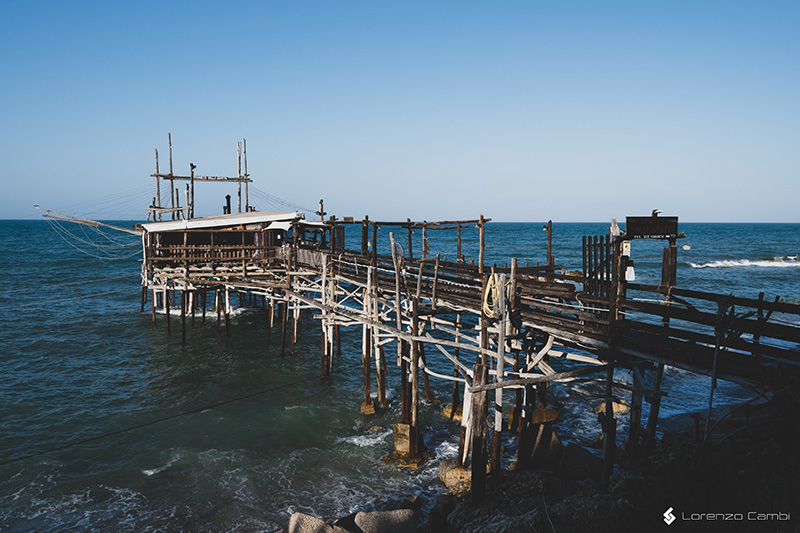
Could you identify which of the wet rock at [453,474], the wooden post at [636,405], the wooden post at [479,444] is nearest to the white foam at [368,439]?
the wet rock at [453,474]

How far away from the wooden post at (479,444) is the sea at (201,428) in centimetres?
152

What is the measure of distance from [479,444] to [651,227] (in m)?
5.65

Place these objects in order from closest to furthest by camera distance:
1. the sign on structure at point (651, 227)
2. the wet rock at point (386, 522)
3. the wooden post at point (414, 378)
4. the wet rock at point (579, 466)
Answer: the wet rock at point (386, 522) < the sign on structure at point (651, 227) < the wet rock at point (579, 466) < the wooden post at point (414, 378)

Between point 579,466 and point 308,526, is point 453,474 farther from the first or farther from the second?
point 308,526

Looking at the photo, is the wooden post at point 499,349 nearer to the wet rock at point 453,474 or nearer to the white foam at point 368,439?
the wet rock at point 453,474

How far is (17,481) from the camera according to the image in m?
12.2

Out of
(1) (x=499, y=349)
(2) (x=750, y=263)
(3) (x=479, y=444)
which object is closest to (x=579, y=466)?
(3) (x=479, y=444)

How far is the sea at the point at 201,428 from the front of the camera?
1115 cm

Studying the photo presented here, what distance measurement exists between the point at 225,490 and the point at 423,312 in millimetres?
6613

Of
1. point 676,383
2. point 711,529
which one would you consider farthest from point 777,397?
point 676,383

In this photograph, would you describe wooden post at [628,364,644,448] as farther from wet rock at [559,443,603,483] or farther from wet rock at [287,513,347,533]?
wet rock at [287,513,347,533]

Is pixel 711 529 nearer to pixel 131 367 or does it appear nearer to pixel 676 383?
pixel 676 383

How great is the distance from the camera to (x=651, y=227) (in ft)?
31.5

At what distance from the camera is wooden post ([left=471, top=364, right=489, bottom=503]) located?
32.8 feet
